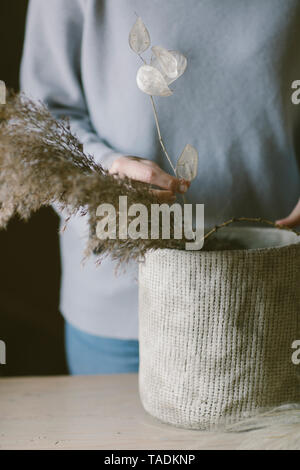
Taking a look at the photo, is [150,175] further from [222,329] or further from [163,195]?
[222,329]

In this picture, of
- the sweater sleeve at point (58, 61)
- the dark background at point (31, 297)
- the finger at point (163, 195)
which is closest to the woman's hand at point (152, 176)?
the finger at point (163, 195)

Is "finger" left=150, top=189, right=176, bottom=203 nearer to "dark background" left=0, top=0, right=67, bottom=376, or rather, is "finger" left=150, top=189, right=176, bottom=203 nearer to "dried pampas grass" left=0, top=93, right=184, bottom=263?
"dried pampas grass" left=0, top=93, right=184, bottom=263

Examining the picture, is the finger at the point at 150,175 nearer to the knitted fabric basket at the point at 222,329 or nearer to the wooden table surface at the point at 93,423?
the knitted fabric basket at the point at 222,329

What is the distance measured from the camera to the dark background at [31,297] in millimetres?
837

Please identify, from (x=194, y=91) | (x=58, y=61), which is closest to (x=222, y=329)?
(x=194, y=91)

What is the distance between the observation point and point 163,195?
478 mm

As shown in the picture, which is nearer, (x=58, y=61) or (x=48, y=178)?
(x=48, y=178)

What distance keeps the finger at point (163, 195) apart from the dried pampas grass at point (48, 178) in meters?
0.03

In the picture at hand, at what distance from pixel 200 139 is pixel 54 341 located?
453mm

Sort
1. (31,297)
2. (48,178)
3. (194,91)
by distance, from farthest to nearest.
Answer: (31,297)
(194,91)
(48,178)

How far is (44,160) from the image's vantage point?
40 centimetres

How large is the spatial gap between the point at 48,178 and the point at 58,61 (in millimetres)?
305
